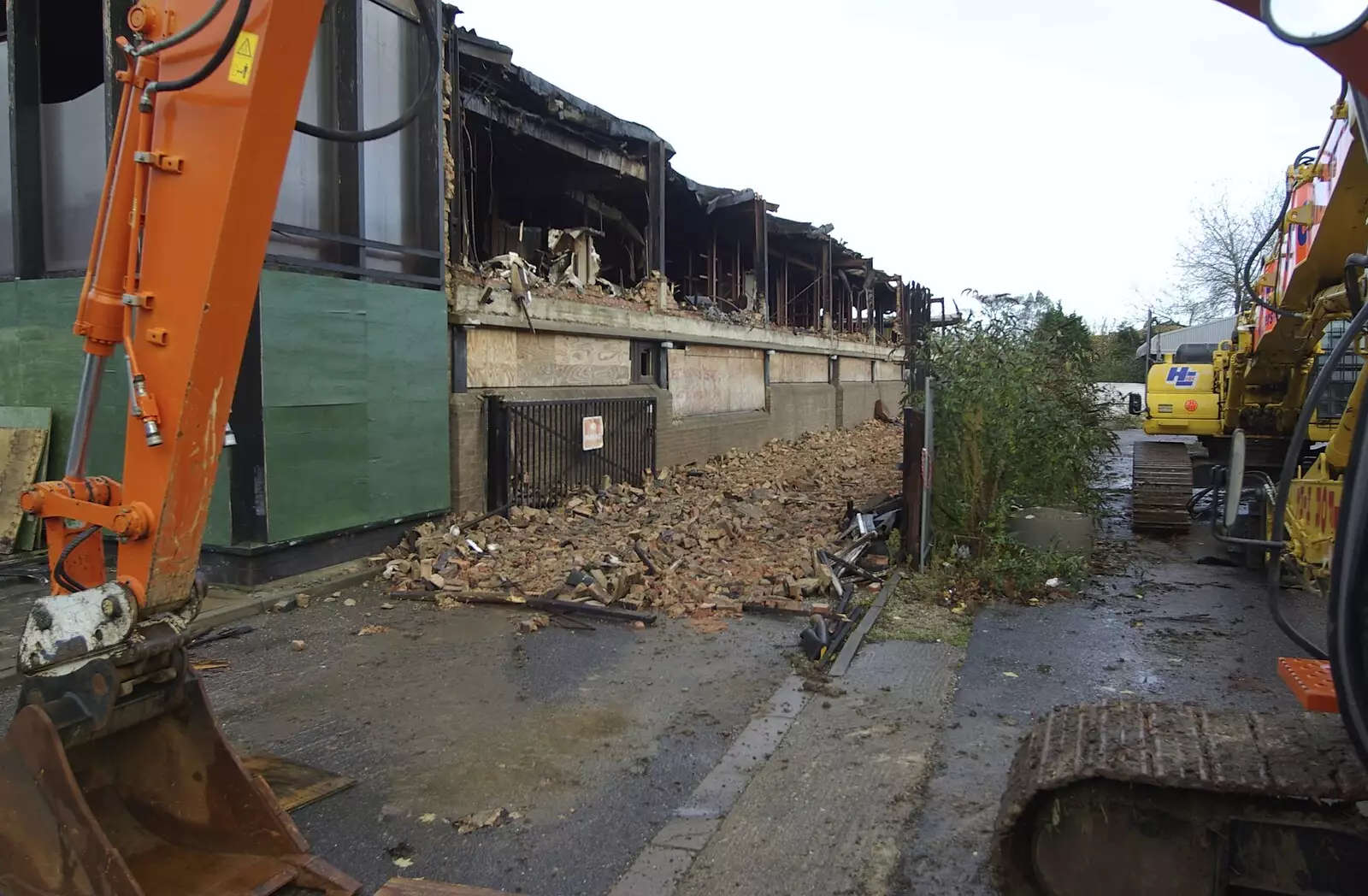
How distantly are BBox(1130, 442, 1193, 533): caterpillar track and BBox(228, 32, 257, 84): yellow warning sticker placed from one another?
1024cm

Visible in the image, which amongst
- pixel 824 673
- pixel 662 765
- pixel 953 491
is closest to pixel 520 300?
pixel 953 491

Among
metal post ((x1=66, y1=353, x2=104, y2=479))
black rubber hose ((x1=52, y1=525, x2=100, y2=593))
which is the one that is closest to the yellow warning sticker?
metal post ((x1=66, y1=353, x2=104, y2=479))

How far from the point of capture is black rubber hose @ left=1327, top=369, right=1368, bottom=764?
195 centimetres

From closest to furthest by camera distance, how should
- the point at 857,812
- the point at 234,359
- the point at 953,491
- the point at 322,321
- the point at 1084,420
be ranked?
the point at 234,359, the point at 857,812, the point at 322,321, the point at 953,491, the point at 1084,420

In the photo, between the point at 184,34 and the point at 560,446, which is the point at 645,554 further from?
the point at 184,34

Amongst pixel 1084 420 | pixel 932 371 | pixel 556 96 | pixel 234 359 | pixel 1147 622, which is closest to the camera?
pixel 234 359

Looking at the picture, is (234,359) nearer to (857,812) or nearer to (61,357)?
(857,812)

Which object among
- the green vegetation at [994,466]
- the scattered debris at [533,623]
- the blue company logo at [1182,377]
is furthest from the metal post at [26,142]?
the blue company logo at [1182,377]

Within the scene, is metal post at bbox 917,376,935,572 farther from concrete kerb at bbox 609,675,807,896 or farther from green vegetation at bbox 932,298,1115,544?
concrete kerb at bbox 609,675,807,896

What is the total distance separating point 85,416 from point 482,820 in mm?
2167

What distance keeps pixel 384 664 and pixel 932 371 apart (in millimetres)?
6491

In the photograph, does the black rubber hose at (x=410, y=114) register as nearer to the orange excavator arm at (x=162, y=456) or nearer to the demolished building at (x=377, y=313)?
the orange excavator arm at (x=162, y=456)

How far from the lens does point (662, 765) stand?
4414 millimetres

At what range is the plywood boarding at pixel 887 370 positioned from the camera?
1127 inches
